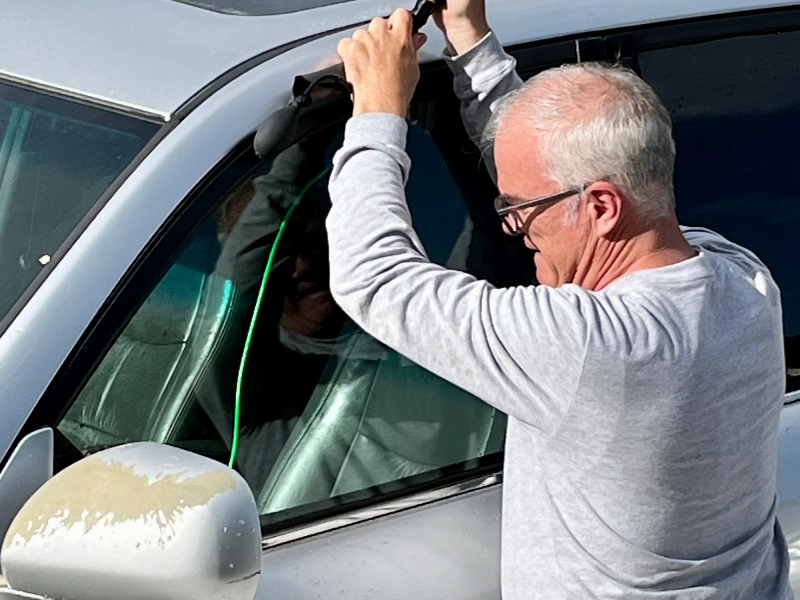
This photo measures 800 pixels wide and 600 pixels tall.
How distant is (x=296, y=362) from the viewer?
1.90 meters

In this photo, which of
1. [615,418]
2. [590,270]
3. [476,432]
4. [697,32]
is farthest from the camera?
[697,32]

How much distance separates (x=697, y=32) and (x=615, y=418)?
35.8 inches

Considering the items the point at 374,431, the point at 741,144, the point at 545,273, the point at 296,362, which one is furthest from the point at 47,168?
the point at 741,144

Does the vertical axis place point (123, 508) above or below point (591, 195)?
below

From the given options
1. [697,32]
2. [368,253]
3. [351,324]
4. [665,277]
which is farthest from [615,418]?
[697,32]

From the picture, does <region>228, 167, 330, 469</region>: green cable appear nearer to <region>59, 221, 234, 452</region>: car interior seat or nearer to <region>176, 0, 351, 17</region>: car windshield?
<region>59, 221, 234, 452</region>: car interior seat

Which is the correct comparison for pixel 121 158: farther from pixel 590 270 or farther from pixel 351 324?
pixel 590 270

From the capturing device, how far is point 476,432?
201 centimetres

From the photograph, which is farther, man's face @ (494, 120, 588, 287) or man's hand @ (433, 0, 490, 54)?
man's hand @ (433, 0, 490, 54)

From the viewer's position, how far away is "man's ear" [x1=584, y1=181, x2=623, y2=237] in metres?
1.67

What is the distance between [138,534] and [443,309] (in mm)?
466

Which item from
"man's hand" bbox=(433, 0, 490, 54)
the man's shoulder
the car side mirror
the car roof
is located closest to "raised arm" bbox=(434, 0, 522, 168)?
"man's hand" bbox=(433, 0, 490, 54)

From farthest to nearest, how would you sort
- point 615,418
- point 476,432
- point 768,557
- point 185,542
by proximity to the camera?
1. point 476,432
2. point 768,557
3. point 615,418
4. point 185,542

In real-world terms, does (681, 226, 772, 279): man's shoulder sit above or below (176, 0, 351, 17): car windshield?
below
